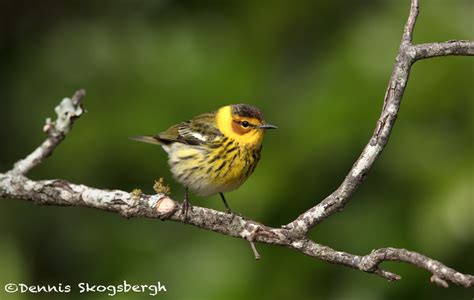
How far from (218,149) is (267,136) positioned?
0.32m

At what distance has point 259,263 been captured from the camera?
148 inches

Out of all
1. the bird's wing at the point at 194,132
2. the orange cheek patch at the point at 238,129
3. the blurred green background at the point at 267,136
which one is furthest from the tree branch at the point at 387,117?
the bird's wing at the point at 194,132

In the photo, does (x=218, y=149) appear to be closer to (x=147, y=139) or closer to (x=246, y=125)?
(x=246, y=125)

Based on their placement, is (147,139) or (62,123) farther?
(147,139)

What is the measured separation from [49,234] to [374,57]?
94.6 inches

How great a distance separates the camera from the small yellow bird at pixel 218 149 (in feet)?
13.0

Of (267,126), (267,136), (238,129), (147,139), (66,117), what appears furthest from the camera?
(147,139)

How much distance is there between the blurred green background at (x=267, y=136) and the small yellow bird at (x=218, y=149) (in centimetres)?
10

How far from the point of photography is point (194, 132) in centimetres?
432

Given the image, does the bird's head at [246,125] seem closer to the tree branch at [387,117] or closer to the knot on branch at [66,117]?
the tree branch at [387,117]

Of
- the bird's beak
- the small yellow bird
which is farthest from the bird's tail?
the bird's beak

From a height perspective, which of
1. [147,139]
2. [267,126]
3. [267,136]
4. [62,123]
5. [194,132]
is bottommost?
[62,123]

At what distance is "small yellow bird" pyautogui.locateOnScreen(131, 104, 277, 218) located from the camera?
3965mm

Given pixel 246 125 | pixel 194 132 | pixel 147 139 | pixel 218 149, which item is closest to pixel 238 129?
pixel 246 125
